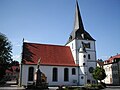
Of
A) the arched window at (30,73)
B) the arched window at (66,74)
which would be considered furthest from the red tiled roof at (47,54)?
the arched window at (30,73)

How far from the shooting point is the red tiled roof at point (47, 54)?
3938cm

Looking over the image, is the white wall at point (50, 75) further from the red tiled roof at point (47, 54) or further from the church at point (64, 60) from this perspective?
the red tiled roof at point (47, 54)

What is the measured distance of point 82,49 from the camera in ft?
139

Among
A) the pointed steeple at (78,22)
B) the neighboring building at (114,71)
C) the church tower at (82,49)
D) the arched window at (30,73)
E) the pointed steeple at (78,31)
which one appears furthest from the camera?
the neighboring building at (114,71)

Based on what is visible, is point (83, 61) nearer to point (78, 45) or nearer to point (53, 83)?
point (78, 45)

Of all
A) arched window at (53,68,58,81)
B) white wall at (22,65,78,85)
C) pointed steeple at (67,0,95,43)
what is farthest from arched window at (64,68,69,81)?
pointed steeple at (67,0,95,43)

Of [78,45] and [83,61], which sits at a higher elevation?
[78,45]

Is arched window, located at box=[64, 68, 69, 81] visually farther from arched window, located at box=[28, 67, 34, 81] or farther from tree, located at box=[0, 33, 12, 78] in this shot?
tree, located at box=[0, 33, 12, 78]

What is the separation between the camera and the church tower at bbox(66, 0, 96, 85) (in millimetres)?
41250

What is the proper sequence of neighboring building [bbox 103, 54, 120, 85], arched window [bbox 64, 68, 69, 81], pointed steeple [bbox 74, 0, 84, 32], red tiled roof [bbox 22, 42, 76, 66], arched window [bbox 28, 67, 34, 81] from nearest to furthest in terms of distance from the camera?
arched window [bbox 28, 67, 34, 81], red tiled roof [bbox 22, 42, 76, 66], arched window [bbox 64, 68, 69, 81], pointed steeple [bbox 74, 0, 84, 32], neighboring building [bbox 103, 54, 120, 85]

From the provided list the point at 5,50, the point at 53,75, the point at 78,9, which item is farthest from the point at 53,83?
the point at 78,9

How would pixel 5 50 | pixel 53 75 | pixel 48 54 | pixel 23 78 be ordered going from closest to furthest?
pixel 23 78 → pixel 53 75 → pixel 48 54 → pixel 5 50

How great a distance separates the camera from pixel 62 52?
147 ft

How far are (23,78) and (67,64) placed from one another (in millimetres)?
12050
